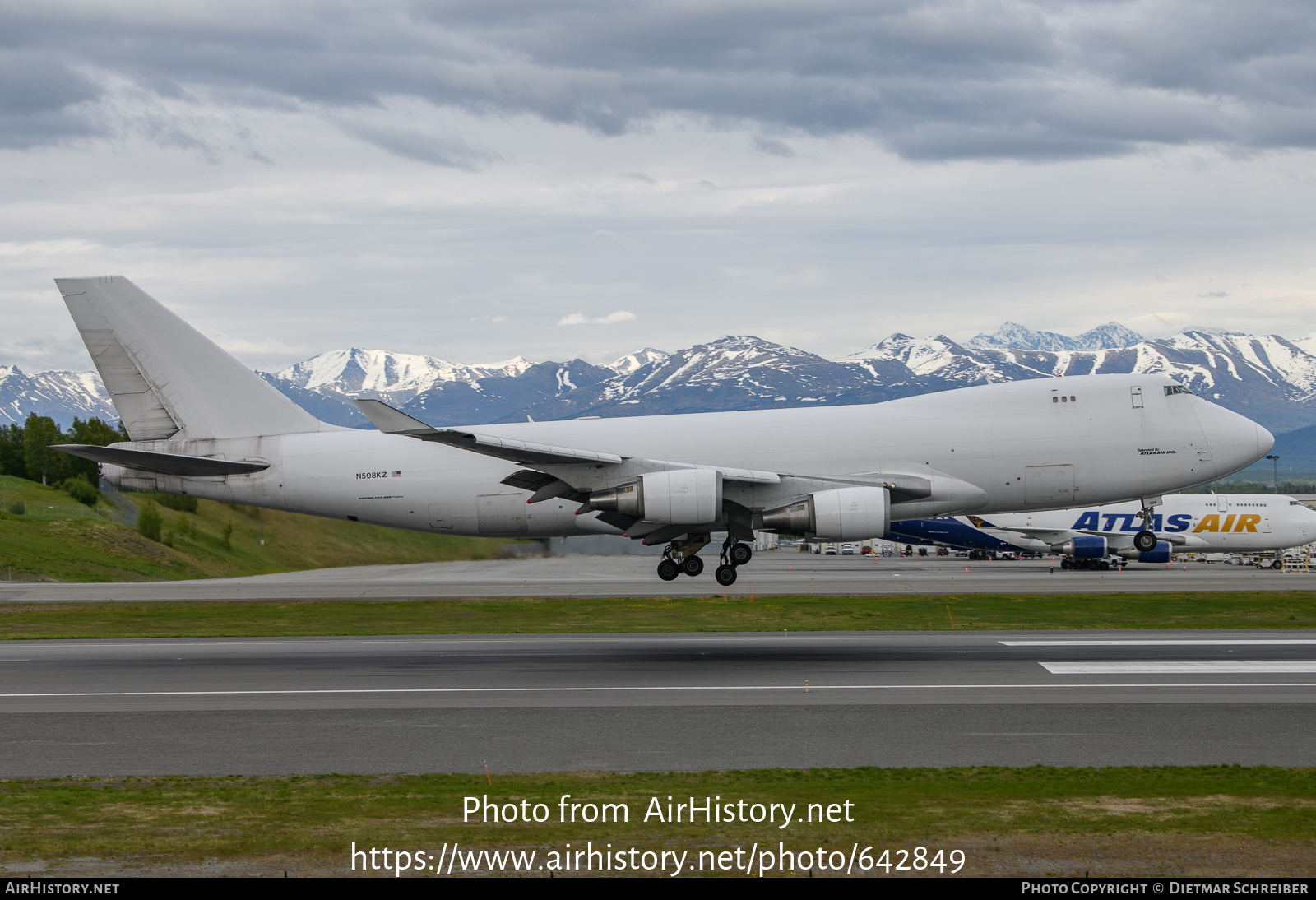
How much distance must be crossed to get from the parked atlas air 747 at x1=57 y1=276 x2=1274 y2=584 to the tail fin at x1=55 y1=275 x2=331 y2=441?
0.20 feet

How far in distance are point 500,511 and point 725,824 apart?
940 inches

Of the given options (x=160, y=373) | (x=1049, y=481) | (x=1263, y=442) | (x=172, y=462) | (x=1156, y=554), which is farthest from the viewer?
(x=1156, y=554)

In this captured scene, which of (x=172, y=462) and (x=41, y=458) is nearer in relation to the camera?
(x=172, y=462)

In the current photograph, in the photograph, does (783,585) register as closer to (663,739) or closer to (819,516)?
(819,516)

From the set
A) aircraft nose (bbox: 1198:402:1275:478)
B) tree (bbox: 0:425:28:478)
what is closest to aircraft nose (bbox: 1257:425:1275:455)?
aircraft nose (bbox: 1198:402:1275:478)

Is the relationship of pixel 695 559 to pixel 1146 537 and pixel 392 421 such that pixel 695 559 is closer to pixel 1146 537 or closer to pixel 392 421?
pixel 392 421

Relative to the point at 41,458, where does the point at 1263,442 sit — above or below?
above

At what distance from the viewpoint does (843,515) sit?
31.0 m

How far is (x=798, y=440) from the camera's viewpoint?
112 ft

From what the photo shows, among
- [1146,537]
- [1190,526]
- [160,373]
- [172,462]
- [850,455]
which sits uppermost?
[160,373]

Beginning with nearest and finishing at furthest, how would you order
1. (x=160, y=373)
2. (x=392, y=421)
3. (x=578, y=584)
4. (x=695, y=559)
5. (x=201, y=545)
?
(x=392, y=421)
(x=695, y=559)
(x=160, y=373)
(x=578, y=584)
(x=201, y=545)

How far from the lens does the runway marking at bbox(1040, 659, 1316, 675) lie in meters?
23.5

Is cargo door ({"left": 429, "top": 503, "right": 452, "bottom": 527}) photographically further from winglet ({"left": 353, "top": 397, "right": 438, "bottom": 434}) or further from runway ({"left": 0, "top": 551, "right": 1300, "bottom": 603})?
runway ({"left": 0, "top": 551, "right": 1300, "bottom": 603})

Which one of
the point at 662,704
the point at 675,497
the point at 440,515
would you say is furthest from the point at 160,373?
the point at 662,704
